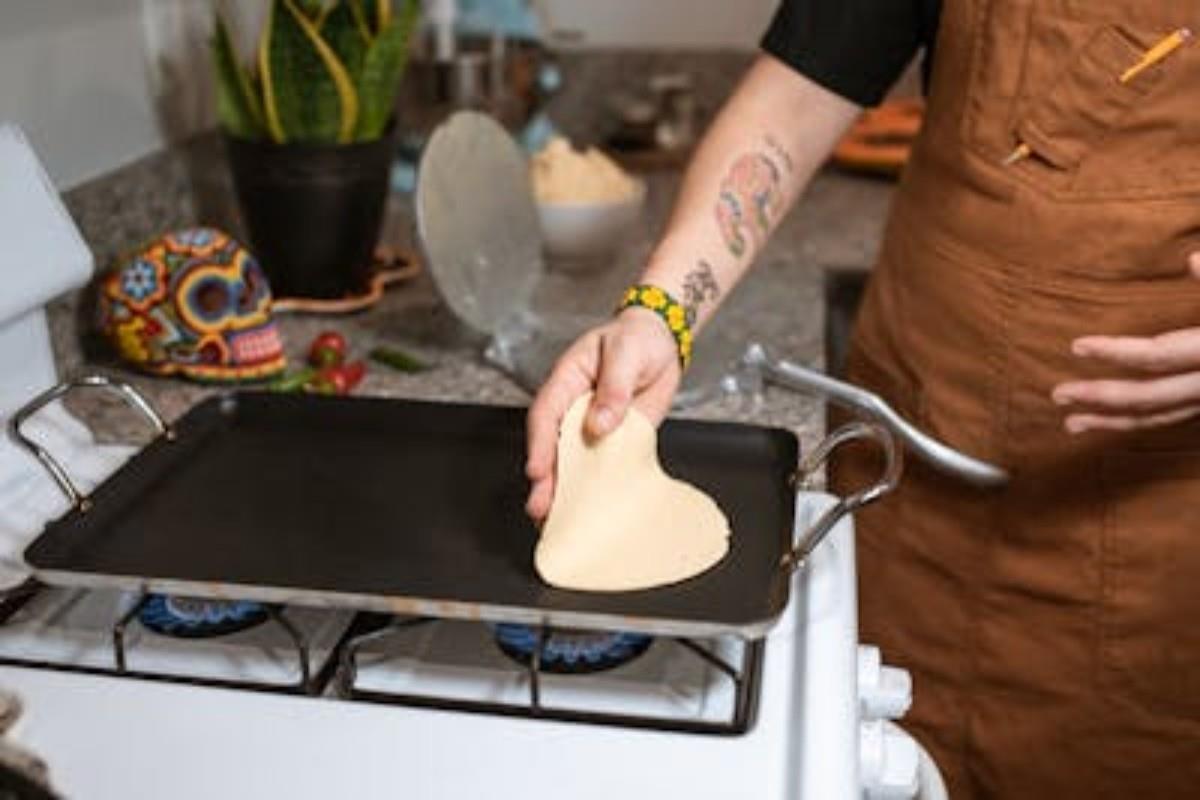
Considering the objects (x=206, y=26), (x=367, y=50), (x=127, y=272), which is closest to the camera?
(x=127, y=272)

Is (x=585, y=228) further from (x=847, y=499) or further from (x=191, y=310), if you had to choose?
(x=847, y=499)

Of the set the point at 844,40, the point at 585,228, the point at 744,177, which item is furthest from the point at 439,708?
the point at 585,228

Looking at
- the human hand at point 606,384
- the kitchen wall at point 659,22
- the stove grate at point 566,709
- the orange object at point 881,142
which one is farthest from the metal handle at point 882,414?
the kitchen wall at point 659,22

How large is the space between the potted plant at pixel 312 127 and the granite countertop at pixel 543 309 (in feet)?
0.23

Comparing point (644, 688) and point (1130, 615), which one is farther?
point (1130, 615)

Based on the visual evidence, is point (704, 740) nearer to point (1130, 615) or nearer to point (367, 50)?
point (1130, 615)

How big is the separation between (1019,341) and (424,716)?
1.64ft

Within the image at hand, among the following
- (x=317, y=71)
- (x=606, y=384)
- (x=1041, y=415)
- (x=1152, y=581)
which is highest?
(x=317, y=71)

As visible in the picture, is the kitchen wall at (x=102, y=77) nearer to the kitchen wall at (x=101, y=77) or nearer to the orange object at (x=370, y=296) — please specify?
the kitchen wall at (x=101, y=77)

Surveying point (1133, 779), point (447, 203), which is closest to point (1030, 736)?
point (1133, 779)

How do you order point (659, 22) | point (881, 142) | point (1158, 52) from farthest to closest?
point (659, 22) → point (881, 142) → point (1158, 52)

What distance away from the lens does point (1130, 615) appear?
972 millimetres

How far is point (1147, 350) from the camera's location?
82 centimetres

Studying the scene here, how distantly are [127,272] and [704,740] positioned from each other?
615 mm
